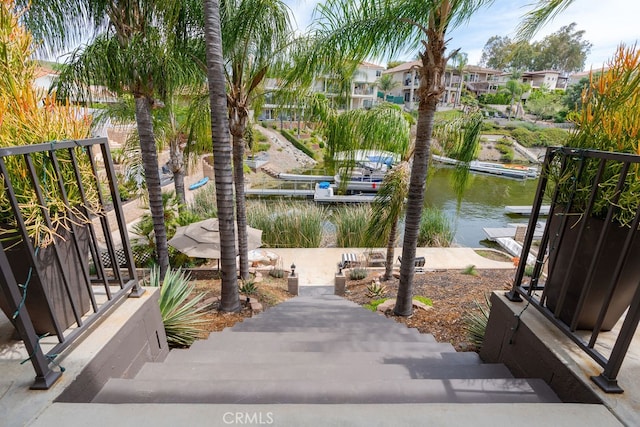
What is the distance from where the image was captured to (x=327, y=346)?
3.02 m

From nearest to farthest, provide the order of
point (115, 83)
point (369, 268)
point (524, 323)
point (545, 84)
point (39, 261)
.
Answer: point (39, 261) → point (524, 323) → point (115, 83) → point (369, 268) → point (545, 84)

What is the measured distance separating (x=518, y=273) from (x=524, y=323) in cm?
37

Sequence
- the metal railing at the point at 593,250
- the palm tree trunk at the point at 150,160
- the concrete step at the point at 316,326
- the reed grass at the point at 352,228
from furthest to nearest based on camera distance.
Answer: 1. the reed grass at the point at 352,228
2. the palm tree trunk at the point at 150,160
3. the concrete step at the point at 316,326
4. the metal railing at the point at 593,250

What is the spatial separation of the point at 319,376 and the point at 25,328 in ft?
5.15

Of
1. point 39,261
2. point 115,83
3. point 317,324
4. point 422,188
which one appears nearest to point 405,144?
point 422,188

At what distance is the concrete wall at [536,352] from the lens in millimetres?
1599

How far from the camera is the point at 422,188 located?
4594mm

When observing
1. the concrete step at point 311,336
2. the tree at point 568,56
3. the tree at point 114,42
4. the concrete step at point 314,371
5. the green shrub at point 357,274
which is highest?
the tree at point 568,56

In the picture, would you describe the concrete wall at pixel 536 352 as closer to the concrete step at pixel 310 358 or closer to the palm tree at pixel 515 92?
the concrete step at pixel 310 358

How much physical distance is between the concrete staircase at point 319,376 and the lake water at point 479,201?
439 inches

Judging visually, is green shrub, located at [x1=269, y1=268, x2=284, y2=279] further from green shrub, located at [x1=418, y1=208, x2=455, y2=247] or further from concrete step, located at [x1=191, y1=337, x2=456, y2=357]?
green shrub, located at [x1=418, y1=208, x2=455, y2=247]

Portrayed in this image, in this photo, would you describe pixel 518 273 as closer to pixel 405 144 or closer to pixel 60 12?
pixel 405 144

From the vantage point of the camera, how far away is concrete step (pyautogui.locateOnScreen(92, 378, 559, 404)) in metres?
1.63

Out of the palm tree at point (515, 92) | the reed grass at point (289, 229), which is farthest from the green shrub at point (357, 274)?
the palm tree at point (515, 92)
